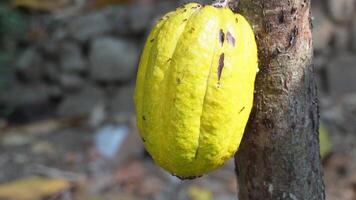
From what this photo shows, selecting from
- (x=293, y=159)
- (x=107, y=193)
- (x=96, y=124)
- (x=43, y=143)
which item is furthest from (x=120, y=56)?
(x=293, y=159)

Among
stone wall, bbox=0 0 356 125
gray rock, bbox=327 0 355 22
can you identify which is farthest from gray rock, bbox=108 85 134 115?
gray rock, bbox=327 0 355 22

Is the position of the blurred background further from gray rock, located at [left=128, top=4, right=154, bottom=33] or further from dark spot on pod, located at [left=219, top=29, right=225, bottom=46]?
dark spot on pod, located at [left=219, top=29, right=225, bottom=46]

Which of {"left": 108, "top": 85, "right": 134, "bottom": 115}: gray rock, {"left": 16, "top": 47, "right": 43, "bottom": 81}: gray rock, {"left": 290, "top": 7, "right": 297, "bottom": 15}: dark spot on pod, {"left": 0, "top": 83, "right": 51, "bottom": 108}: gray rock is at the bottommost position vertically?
{"left": 0, "top": 83, "right": 51, "bottom": 108}: gray rock

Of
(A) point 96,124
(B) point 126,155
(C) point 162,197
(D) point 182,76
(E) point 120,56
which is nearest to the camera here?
(D) point 182,76

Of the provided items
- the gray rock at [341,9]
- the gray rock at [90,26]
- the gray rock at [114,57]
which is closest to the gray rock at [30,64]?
the gray rock at [90,26]

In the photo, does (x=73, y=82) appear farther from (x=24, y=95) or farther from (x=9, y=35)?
(x=9, y=35)

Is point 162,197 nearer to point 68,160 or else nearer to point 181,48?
point 68,160
